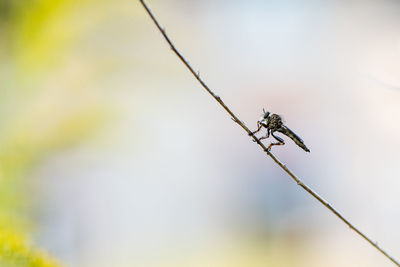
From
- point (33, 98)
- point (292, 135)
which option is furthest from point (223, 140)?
point (292, 135)

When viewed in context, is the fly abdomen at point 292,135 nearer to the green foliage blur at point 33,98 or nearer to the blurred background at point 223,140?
the green foliage blur at point 33,98

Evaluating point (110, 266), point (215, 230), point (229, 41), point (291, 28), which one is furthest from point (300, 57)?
point (110, 266)

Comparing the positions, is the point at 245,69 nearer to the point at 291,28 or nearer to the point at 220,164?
the point at 291,28

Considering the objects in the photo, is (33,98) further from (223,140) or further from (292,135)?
(223,140)

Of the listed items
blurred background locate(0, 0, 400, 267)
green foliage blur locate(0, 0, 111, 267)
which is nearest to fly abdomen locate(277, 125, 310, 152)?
green foliage blur locate(0, 0, 111, 267)

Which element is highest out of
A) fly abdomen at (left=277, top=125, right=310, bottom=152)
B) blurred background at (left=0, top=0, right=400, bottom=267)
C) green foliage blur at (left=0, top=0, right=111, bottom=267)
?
blurred background at (left=0, top=0, right=400, bottom=267)

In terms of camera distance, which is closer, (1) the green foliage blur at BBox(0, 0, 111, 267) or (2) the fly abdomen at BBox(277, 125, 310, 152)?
(2) the fly abdomen at BBox(277, 125, 310, 152)

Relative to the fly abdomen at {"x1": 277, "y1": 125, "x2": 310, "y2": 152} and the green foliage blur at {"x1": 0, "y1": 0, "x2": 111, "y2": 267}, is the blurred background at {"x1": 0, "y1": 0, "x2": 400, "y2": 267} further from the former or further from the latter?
the fly abdomen at {"x1": 277, "y1": 125, "x2": 310, "y2": 152}

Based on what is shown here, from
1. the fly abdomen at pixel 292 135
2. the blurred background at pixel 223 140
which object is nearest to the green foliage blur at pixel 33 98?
the blurred background at pixel 223 140

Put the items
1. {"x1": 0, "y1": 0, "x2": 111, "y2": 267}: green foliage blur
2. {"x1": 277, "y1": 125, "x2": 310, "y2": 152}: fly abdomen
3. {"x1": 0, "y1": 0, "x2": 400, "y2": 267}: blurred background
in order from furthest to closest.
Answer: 1. {"x1": 0, "y1": 0, "x2": 400, "y2": 267}: blurred background
2. {"x1": 0, "y1": 0, "x2": 111, "y2": 267}: green foliage blur
3. {"x1": 277, "y1": 125, "x2": 310, "y2": 152}: fly abdomen
